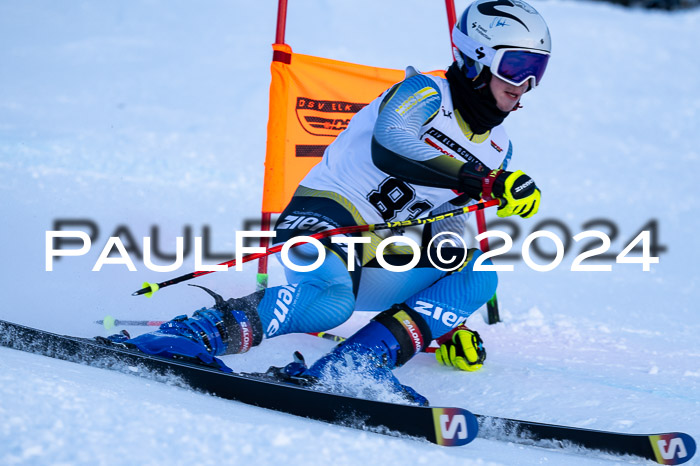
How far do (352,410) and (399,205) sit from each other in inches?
37.1

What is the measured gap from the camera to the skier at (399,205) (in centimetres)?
230

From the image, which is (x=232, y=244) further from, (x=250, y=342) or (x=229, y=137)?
(x=229, y=137)

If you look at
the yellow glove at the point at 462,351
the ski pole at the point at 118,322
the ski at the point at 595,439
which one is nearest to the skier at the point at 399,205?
the ski at the point at 595,439

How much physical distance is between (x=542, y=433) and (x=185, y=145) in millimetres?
5398

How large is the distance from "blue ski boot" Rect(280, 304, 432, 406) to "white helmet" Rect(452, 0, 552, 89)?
0.87m

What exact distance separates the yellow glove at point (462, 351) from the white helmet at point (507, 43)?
1.02 metres

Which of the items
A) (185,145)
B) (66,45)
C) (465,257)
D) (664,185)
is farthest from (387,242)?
(66,45)

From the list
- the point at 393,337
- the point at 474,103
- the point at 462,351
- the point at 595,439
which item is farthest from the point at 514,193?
the point at 462,351

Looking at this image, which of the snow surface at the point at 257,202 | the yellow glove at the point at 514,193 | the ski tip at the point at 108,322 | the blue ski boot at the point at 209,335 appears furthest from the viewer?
the ski tip at the point at 108,322

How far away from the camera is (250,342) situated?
2.32 m

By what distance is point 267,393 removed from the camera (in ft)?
6.70

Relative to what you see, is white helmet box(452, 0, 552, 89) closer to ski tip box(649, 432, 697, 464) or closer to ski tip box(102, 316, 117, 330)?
ski tip box(649, 432, 697, 464)

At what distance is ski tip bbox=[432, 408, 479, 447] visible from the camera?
1.91 m

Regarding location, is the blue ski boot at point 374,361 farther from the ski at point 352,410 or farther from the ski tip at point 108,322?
the ski tip at point 108,322
